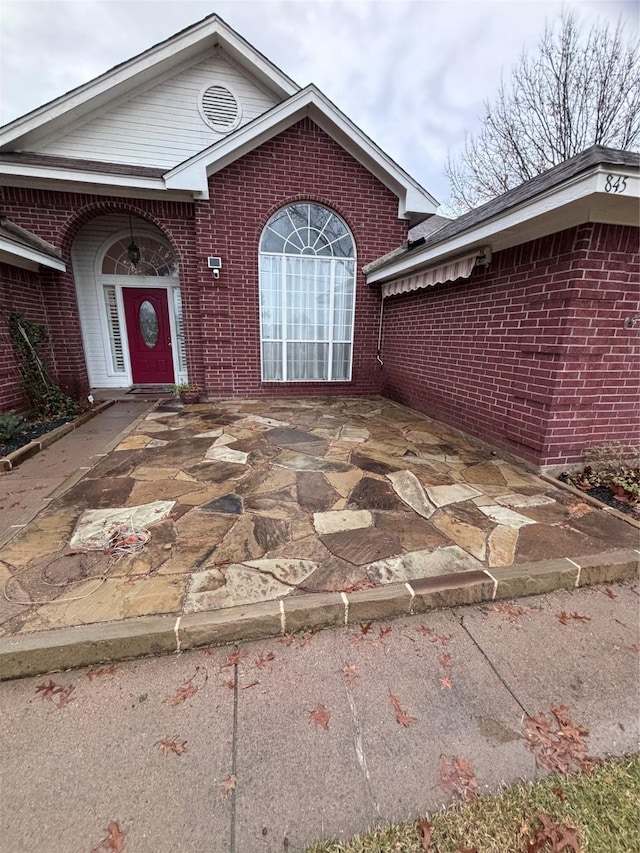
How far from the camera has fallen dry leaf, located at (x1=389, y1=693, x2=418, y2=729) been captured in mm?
1452

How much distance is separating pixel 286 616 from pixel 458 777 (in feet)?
3.07

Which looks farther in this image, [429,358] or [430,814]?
[429,358]

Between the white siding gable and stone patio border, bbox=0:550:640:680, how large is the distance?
8.58 metres

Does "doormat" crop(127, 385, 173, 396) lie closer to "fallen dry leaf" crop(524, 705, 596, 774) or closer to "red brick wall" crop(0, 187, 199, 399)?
"red brick wall" crop(0, 187, 199, 399)

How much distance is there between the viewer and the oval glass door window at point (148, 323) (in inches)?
317

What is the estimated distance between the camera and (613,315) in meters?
3.29

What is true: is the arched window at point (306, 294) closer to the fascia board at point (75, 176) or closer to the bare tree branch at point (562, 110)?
the fascia board at point (75, 176)

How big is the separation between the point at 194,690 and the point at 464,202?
17.6 m

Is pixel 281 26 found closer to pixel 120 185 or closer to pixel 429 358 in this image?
pixel 120 185

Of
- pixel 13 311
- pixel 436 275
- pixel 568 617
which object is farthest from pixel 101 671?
pixel 13 311

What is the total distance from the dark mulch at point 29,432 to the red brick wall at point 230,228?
1.60m

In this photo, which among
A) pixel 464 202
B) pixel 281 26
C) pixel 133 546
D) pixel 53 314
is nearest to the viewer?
pixel 133 546

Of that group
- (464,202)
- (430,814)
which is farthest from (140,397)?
(464,202)

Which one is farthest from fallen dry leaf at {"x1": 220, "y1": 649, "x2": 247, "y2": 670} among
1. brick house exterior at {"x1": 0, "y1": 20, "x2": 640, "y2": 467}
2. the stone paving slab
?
brick house exterior at {"x1": 0, "y1": 20, "x2": 640, "y2": 467}
